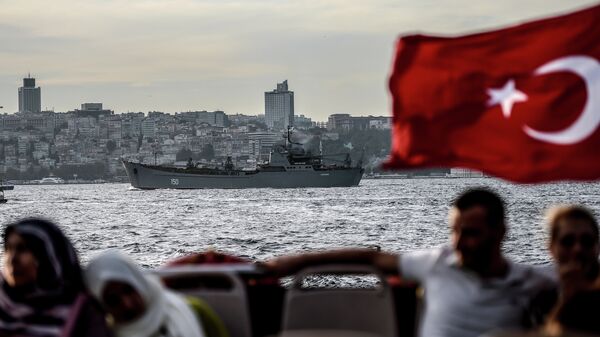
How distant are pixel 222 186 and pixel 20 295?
6248 inches

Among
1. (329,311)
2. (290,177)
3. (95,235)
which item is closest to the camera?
(329,311)

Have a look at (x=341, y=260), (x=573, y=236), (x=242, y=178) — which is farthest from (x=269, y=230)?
(x=242, y=178)

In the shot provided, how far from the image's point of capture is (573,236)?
5.91 metres

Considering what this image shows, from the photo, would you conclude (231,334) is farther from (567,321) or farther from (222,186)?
(222,186)

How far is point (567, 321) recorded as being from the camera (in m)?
4.83

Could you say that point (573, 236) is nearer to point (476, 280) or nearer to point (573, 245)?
A: point (573, 245)

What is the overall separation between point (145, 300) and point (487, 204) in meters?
1.33

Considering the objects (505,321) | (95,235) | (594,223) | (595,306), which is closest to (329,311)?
(505,321)

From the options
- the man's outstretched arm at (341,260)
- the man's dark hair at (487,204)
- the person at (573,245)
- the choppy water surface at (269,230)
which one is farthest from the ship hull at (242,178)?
the person at (573,245)

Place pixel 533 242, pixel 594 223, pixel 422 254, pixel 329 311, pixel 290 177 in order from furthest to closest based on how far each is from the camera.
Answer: pixel 290 177 < pixel 533 242 < pixel 329 311 < pixel 422 254 < pixel 594 223

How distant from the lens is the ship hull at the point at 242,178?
159875 mm

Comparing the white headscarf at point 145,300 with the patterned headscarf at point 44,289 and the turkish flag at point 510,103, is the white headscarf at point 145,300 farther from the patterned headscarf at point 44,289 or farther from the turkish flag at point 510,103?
the turkish flag at point 510,103

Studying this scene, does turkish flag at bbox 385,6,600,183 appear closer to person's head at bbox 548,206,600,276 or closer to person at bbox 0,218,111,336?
person's head at bbox 548,206,600,276

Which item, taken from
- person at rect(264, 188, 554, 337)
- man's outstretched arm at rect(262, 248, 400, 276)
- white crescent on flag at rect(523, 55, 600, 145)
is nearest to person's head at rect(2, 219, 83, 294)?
man's outstretched arm at rect(262, 248, 400, 276)
